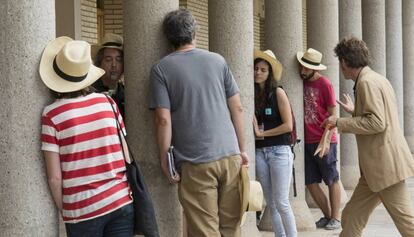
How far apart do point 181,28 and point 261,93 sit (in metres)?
2.43

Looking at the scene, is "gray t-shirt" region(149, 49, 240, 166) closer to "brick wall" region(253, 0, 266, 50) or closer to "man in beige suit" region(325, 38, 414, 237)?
"man in beige suit" region(325, 38, 414, 237)

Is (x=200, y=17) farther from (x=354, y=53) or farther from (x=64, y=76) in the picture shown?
(x=64, y=76)

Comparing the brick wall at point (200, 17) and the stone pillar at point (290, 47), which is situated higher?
the brick wall at point (200, 17)

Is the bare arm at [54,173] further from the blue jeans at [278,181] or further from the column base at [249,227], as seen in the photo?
the column base at [249,227]

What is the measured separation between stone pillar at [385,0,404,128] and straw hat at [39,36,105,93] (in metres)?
13.1

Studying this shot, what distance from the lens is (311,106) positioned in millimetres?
9742

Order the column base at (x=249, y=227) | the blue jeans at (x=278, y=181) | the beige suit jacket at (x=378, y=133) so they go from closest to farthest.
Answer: the beige suit jacket at (x=378, y=133) < the blue jeans at (x=278, y=181) < the column base at (x=249, y=227)

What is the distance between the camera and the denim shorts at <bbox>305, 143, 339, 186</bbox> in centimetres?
943

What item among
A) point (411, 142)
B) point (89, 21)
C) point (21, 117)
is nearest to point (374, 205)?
point (21, 117)

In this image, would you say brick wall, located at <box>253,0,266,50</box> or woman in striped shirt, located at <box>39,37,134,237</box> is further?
brick wall, located at <box>253,0,266,50</box>

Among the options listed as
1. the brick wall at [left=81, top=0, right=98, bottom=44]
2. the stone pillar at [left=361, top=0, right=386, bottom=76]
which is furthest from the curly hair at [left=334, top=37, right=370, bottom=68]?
the stone pillar at [left=361, top=0, right=386, bottom=76]

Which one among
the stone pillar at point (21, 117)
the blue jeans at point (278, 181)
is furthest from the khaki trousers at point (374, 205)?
the stone pillar at point (21, 117)

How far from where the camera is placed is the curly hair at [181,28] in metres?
5.61

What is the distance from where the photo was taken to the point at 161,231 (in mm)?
6062
